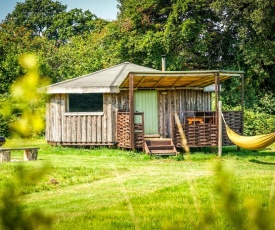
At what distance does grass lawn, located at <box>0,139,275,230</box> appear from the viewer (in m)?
5.66

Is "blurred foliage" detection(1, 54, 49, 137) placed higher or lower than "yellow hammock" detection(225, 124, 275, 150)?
higher

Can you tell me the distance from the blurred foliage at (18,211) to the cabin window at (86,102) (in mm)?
16950

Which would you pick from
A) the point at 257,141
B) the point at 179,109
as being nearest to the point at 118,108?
the point at 179,109

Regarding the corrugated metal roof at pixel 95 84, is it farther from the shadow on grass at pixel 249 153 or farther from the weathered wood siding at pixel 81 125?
the shadow on grass at pixel 249 153

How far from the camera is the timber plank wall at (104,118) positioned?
18.1 m

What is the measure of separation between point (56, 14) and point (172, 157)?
44849 mm

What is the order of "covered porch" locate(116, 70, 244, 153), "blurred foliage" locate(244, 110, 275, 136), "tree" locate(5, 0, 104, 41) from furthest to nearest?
"tree" locate(5, 0, 104, 41) < "blurred foliage" locate(244, 110, 275, 136) < "covered porch" locate(116, 70, 244, 153)

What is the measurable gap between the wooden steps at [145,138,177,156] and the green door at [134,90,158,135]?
59.9 inches

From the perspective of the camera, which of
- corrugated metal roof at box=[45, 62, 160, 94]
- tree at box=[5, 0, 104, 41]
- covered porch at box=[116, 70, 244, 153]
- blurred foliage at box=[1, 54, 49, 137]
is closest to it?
blurred foliage at box=[1, 54, 49, 137]

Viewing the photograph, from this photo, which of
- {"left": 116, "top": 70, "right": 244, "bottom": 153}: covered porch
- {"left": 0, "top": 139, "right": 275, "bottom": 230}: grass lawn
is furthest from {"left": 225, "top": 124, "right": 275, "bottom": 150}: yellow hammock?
{"left": 116, "top": 70, "right": 244, "bottom": 153}: covered porch

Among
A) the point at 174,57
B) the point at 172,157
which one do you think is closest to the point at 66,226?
the point at 172,157

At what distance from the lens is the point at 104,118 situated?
1811cm

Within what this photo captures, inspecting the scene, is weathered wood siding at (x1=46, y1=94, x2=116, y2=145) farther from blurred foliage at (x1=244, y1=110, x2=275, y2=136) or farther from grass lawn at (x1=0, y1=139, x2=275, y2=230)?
blurred foliage at (x1=244, y1=110, x2=275, y2=136)

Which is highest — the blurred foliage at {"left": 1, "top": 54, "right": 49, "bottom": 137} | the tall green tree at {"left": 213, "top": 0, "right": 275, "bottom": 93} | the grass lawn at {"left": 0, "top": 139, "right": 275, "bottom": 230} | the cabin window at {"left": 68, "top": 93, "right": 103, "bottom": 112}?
the tall green tree at {"left": 213, "top": 0, "right": 275, "bottom": 93}
